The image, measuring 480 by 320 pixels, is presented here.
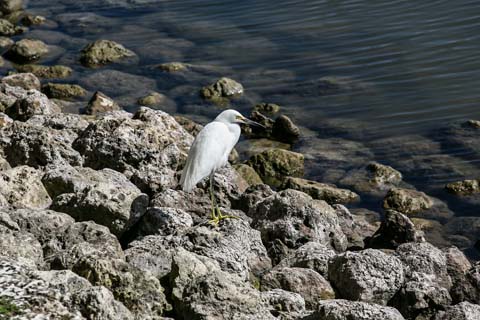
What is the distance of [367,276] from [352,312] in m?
1.60

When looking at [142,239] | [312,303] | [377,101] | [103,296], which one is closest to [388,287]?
[312,303]

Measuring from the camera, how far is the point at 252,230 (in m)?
9.79

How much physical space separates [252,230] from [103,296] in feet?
11.1

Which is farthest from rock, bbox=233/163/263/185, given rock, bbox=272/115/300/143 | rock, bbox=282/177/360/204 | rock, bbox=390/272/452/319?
rock, bbox=390/272/452/319

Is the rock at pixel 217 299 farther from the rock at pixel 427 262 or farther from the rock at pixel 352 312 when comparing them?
the rock at pixel 427 262

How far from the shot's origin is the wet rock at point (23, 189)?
32.8 ft

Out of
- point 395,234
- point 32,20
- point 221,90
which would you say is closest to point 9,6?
point 32,20

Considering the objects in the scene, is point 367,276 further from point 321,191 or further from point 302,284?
point 321,191

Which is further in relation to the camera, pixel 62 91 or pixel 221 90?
pixel 62 91

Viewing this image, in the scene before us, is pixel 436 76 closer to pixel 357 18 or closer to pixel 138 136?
pixel 357 18

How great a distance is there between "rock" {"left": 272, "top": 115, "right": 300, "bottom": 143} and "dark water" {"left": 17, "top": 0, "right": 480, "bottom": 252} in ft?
1.01

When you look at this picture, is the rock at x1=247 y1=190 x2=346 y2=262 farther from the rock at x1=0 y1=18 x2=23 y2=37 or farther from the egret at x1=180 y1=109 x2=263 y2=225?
the rock at x1=0 y1=18 x2=23 y2=37

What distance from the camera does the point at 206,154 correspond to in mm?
10430

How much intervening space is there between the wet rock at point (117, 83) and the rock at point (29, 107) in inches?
177
